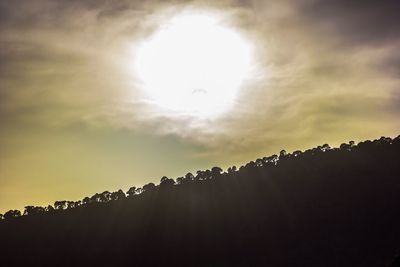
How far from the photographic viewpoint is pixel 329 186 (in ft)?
612

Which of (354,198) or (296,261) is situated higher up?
(354,198)

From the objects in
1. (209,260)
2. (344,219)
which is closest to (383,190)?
(344,219)

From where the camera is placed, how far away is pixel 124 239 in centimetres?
18050

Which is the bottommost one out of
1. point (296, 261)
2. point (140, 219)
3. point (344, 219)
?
point (296, 261)

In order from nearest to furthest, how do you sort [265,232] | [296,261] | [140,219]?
1. [296,261]
2. [265,232]
3. [140,219]

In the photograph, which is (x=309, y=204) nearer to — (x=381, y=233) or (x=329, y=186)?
(x=329, y=186)

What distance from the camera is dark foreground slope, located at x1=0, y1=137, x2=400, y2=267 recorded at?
15025cm

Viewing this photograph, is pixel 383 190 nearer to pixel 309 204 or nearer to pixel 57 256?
pixel 309 204

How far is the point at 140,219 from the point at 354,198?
79.3 m

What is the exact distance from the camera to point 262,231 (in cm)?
16962

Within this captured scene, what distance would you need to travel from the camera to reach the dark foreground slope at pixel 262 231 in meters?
150

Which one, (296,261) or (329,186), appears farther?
(329,186)

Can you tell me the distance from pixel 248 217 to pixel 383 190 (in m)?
47.4

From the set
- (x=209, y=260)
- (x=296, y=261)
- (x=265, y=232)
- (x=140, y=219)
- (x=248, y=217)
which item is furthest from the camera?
(x=140, y=219)
